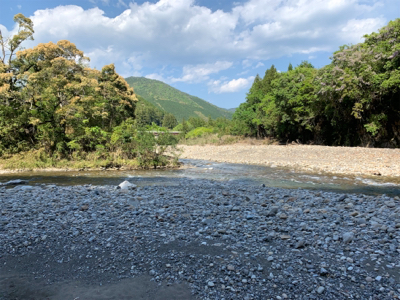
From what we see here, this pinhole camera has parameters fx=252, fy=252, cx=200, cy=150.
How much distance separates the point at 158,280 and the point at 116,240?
1.71m

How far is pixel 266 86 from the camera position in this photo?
50281 millimetres

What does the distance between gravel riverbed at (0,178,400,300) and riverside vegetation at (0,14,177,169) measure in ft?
41.3

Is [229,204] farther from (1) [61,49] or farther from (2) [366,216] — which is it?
(1) [61,49]

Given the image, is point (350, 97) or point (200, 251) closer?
point (200, 251)

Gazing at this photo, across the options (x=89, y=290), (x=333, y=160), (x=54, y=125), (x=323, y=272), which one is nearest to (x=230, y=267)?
(x=323, y=272)

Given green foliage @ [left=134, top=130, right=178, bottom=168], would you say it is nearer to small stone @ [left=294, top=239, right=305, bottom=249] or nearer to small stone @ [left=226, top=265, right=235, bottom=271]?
small stone @ [left=294, top=239, right=305, bottom=249]

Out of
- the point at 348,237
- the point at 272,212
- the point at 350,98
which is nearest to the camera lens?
the point at 348,237

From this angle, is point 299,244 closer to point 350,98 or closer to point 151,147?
point 151,147

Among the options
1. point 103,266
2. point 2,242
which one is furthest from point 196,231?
point 2,242

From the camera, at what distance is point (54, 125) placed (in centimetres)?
2000

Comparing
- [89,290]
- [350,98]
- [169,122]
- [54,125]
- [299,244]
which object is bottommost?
[89,290]

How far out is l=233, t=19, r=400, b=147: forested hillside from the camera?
21672mm

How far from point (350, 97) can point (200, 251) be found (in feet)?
84.3

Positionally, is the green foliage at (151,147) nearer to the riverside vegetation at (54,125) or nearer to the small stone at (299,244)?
the riverside vegetation at (54,125)
